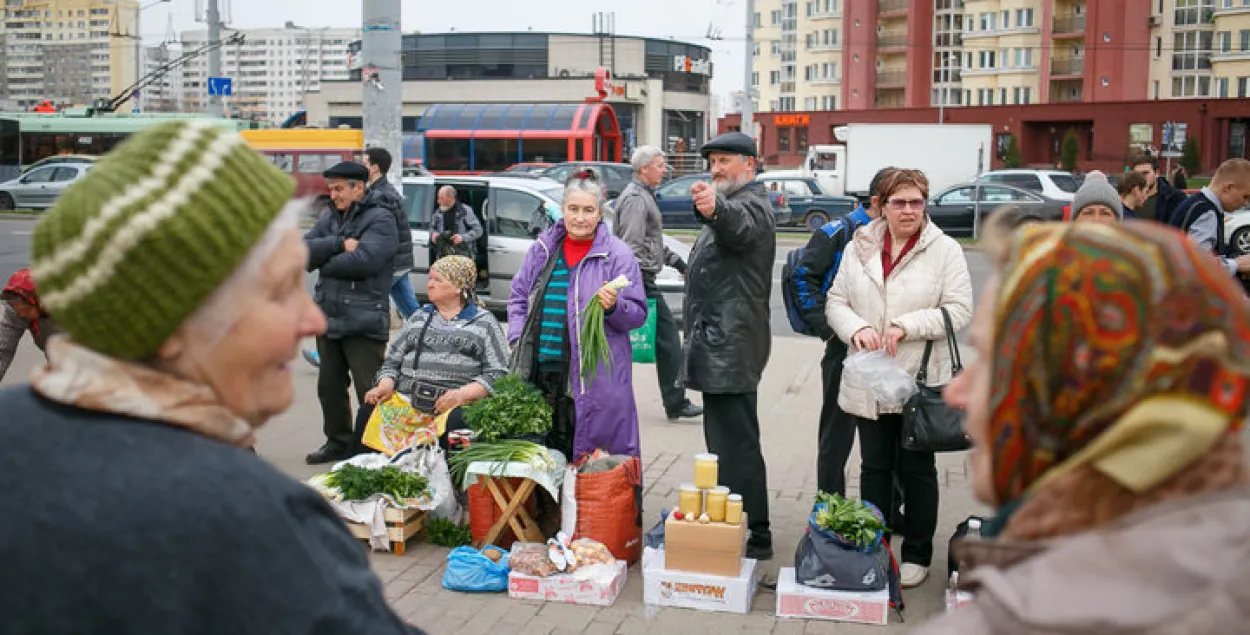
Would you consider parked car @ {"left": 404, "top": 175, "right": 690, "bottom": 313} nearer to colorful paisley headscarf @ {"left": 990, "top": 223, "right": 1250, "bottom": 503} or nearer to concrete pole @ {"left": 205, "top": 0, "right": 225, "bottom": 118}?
colorful paisley headscarf @ {"left": 990, "top": 223, "right": 1250, "bottom": 503}

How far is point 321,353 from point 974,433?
6.81 metres

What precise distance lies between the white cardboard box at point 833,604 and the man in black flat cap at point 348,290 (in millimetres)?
3384

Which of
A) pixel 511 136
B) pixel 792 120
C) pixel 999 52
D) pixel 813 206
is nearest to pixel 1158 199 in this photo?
pixel 813 206

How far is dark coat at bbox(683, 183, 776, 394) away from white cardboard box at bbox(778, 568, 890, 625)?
3.69 feet

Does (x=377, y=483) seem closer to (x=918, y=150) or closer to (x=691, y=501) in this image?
(x=691, y=501)

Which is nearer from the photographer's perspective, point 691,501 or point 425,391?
point 691,501

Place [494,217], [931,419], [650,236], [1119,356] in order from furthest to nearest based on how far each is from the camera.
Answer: [494,217], [650,236], [931,419], [1119,356]

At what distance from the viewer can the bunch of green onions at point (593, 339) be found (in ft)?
20.7

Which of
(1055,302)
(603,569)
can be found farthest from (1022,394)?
(603,569)

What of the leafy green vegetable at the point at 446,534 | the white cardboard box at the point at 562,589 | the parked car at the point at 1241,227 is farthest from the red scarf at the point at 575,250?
the parked car at the point at 1241,227

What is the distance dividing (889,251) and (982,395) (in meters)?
4.34

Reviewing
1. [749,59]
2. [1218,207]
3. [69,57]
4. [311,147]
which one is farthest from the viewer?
[69,57]

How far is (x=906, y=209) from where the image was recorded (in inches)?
220

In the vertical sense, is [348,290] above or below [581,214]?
below
